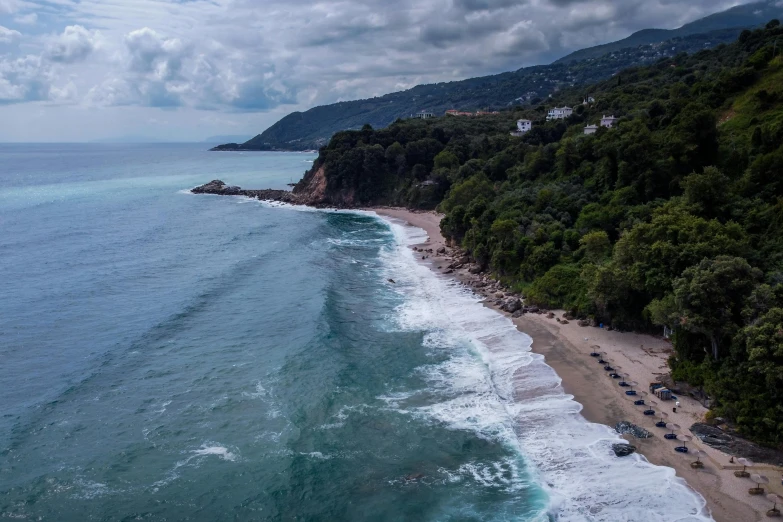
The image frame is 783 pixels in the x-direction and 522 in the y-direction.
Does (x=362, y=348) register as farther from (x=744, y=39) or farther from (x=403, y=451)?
(x=744, y=39)

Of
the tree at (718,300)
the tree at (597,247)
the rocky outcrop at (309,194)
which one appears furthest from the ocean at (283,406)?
the rocky outcrop at (309,194)

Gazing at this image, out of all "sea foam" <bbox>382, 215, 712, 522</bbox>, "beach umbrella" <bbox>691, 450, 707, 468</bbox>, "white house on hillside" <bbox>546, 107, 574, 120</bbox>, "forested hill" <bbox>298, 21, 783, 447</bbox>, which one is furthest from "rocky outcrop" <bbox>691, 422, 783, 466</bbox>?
"white house on hillside" <bbox>546, 107, 574, 120</bbox>

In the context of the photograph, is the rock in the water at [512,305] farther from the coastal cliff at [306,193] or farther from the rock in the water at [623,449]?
the coastal cliff at [306,193]

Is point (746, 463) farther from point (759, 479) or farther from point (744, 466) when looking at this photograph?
point (759, 479)

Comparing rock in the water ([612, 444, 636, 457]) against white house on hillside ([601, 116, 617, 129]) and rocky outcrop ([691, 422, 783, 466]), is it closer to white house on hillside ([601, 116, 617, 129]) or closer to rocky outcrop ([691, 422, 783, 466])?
rocky outcrop ([691, 422, 783, 466])

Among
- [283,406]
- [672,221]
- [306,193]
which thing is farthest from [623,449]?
[306,193]
